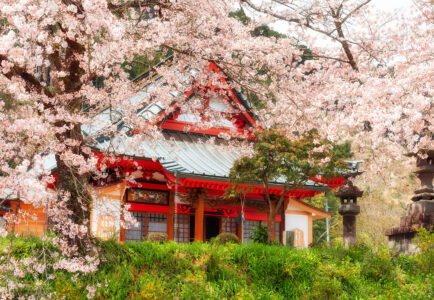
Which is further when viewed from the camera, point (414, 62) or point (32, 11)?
point (414, 62)

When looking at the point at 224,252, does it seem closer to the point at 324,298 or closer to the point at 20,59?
the point at 324,298

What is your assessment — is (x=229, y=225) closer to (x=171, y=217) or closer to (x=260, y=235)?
(x=171, y=217)

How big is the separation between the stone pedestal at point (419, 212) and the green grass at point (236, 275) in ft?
→ 3.47

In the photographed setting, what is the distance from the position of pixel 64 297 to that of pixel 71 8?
442 cm

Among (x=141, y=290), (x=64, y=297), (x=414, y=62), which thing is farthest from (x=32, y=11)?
(x=414, y=62)

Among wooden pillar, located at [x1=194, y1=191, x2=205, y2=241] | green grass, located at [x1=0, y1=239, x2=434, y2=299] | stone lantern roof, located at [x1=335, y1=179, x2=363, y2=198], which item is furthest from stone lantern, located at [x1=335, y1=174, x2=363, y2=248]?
wooden pillar, located at [x1=194, y1=191, x2=205, y2=241]

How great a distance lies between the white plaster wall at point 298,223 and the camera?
17.9 meters

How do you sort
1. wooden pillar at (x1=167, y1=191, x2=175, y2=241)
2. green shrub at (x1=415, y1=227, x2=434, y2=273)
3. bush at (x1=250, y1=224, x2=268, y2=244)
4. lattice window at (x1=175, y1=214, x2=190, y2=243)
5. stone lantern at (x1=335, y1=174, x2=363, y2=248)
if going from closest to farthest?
green shrub at (x1=415, y1=227, x2=434, y2=273), stone lantern at (x1=335, y1=174, x2=363, y2=248), bush at (x1=250, y1=224, x2=268, y2=244), wooden pillar at (x1=167, y1=191, x2=175, y2=241), lattice window at (x1=175, y1=214, x2=190, y2=243)

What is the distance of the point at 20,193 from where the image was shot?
577cm

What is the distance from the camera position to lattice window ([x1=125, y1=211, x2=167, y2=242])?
1479cm

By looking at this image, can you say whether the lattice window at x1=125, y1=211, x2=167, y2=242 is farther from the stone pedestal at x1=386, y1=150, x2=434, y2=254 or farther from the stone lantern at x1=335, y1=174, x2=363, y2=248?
the stone pedestal at x1=386, y1=150, x2=434, y2=254

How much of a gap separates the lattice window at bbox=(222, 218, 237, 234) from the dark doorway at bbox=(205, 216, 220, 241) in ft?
4.07

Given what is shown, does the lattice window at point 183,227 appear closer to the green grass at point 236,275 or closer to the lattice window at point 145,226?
the lattice window at point 145,226

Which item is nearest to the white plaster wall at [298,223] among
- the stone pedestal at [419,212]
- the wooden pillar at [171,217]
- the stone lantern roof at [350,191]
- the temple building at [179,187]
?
the temple building at [179,187]
